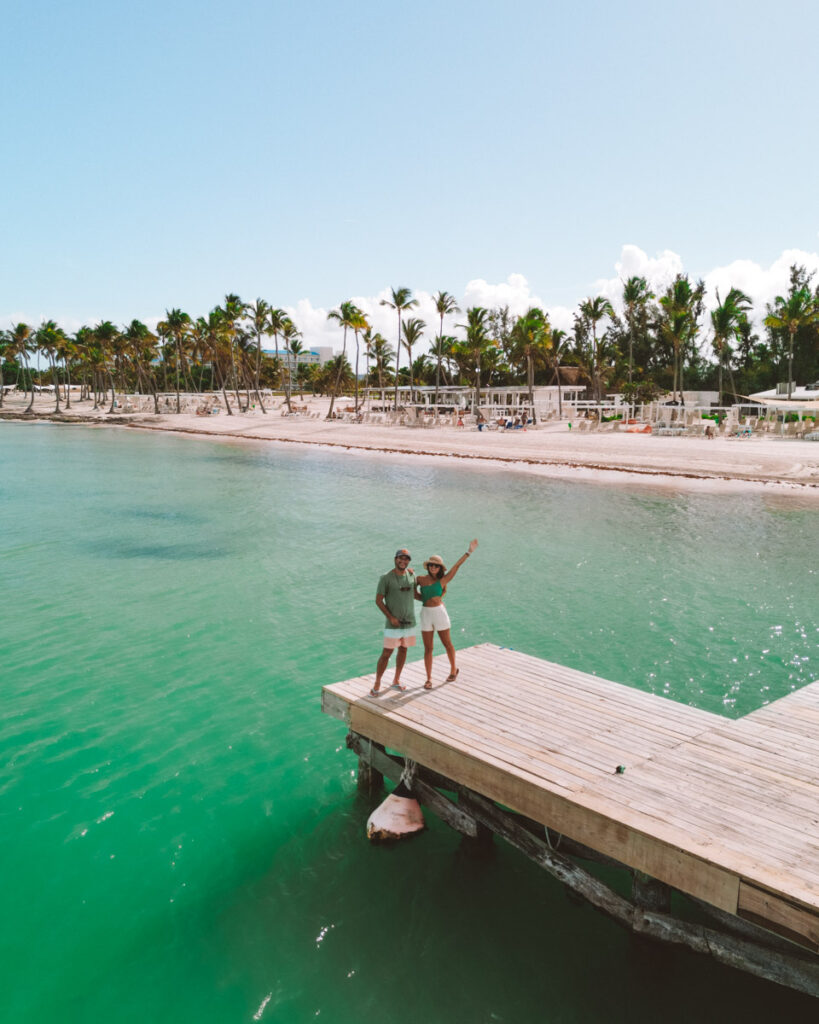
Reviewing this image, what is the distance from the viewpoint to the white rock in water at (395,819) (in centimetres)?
680

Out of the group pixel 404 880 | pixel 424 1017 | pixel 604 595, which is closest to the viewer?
pixel 424 1017

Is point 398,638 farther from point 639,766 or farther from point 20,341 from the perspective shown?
point 20,341

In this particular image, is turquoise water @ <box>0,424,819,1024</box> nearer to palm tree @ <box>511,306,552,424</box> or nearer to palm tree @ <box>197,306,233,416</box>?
palm tree @ <box>511,306,552,424</box>

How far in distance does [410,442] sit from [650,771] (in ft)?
160

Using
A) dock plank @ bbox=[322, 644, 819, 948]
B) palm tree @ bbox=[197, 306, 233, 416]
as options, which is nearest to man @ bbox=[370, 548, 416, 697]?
dock plank @ bbox=[322, 644, 819, 948]

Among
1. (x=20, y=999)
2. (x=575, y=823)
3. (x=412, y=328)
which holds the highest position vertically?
(x=412, y=328)

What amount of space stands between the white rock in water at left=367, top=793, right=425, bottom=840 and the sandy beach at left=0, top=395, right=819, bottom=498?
2872cm

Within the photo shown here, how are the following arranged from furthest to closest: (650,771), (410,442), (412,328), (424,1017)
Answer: (412,328) → (410,442) → (650,771) → (424,1017)

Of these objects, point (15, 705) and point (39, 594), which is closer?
point (15, 705)

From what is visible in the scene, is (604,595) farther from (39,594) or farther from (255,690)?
(39,594)

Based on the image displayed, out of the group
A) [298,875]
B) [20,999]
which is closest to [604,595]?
[298,875]

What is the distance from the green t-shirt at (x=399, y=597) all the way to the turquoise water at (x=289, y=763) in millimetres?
2201

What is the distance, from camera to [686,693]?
33.1 ft

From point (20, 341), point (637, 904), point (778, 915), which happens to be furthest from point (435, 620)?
point (20, 341)
